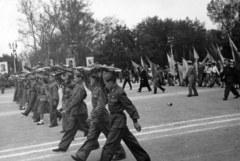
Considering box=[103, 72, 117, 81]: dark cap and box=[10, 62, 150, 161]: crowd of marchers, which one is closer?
box=[10, 62, 150, 161]: crowd of marchers

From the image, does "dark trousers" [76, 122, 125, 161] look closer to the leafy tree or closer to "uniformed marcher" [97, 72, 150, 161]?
"uniformed marcher" [97, 72, 150, 161]

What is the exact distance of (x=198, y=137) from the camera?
7457 mm

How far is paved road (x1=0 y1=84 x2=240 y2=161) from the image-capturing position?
626cm

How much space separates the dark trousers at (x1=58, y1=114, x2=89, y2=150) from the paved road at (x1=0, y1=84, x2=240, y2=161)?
0.21 metres

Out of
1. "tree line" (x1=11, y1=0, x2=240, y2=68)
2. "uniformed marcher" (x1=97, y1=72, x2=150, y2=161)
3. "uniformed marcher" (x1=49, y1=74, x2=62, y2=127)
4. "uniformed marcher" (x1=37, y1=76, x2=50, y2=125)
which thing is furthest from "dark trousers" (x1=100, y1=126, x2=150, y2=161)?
"tree line" (x1=11, y1=0, x2=240, y2=68)

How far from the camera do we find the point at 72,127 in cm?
709

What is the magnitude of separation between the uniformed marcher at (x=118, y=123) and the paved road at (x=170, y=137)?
630mm

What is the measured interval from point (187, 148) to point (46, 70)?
7174 mm

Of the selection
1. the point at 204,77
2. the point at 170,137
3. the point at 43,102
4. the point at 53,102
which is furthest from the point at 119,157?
the point at 204,77

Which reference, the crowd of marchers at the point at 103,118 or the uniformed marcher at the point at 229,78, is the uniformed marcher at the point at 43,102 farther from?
the uniformed marcher at the point at 229,78

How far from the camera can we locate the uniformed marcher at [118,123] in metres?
5.34

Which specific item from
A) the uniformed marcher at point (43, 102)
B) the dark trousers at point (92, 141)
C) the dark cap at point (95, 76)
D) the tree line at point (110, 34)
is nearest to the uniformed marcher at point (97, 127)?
the dark trousers at point (92, 141)

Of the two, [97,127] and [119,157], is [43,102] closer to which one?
[97,127]

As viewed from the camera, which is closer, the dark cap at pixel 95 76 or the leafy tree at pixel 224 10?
the dark cap at pixel 95 76
